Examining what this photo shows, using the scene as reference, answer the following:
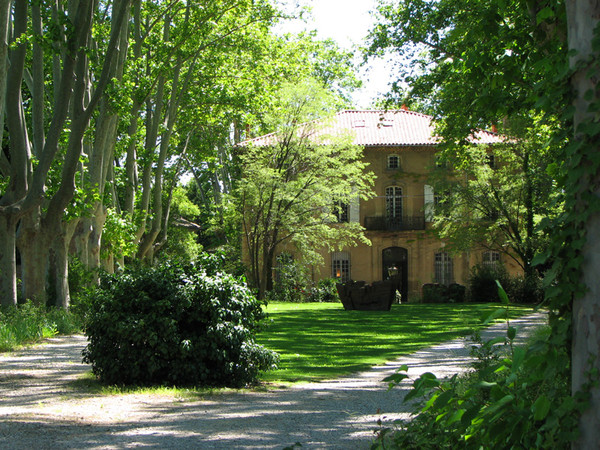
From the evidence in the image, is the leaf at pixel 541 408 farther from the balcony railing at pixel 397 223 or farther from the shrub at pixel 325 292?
the balcony railing at pixel 397 223

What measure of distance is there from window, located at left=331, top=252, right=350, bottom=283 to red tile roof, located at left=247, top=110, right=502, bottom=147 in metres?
7.03

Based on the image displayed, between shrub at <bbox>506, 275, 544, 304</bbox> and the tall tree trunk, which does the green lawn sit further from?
shrub at <bbox>506, 275, 544, 304</bbox>

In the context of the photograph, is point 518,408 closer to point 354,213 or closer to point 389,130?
point 354,213

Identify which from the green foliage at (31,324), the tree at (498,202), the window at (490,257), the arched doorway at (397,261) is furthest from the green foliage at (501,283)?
the green foliage at (31,324)

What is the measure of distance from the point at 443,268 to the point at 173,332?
1498 inches

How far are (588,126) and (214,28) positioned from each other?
2378 centimetres

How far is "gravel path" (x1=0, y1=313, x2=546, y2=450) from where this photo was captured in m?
5.77

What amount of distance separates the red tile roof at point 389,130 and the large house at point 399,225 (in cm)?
6

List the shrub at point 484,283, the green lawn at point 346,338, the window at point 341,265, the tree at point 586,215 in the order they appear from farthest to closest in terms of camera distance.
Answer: the window at point 341,265
the shrub at point 484,283
the green lawn at point 346,338
the tree at point 586,215

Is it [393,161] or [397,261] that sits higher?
[393,161]

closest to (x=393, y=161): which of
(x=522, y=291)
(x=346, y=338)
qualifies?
(x=522, y=291)

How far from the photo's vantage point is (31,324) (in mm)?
15172

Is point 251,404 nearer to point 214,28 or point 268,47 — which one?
point 214,28

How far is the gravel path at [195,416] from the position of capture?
577 cm
